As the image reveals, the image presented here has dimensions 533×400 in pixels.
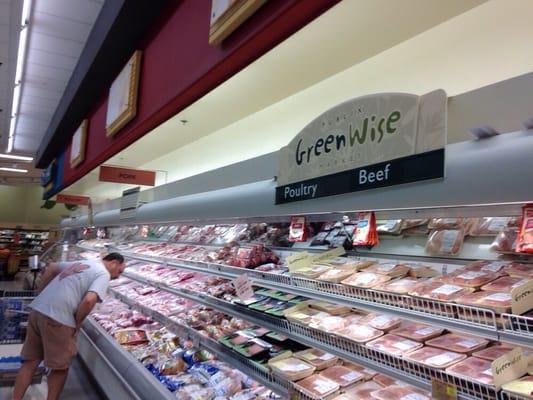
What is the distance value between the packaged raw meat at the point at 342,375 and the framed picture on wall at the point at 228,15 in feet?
5.44

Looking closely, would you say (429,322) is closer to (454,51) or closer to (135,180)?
(454,51)

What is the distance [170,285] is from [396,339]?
93.2 inches

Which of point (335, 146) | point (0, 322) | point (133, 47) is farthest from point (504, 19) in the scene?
point (0, 322)

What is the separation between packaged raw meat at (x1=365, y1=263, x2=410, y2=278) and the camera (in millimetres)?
1780

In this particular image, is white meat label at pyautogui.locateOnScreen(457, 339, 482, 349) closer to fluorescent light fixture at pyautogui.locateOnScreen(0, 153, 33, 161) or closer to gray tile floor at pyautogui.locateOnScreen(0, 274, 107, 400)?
gray tile floor at pyautogui.locateOnScreen(0, 274, 107, 400)

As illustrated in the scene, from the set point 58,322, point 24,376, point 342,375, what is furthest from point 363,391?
point 24,376

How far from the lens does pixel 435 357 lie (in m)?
1.40

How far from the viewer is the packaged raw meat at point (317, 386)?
1.69 m

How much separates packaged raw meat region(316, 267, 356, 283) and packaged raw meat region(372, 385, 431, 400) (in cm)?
50

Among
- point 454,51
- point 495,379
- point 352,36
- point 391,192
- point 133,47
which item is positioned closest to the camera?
point 495,379

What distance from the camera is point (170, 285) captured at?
353 centimetres

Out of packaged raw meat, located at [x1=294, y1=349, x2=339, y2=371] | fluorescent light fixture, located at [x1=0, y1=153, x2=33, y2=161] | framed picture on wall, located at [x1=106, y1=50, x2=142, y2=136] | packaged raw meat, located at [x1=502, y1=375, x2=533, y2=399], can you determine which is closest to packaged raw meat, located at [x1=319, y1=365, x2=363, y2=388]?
packaged raw meat, located at [x1=294, y1=349, x2=339, y2=371]

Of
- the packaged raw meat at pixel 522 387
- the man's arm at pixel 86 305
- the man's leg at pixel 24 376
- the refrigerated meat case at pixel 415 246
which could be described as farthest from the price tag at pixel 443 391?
the man's leg at pixel 24 376

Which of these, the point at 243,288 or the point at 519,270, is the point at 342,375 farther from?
the point at 519,270
